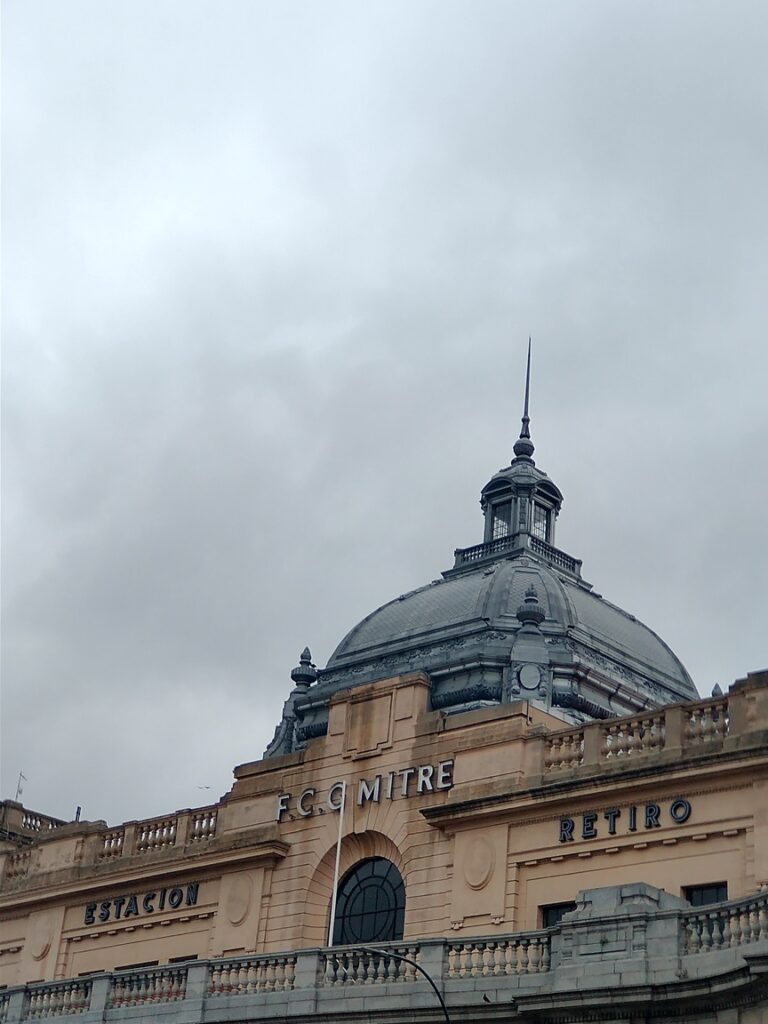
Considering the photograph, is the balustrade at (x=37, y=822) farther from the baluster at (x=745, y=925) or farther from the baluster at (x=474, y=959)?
the baluster at (x=745, y=925)

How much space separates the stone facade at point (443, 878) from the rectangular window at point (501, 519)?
2326 cm

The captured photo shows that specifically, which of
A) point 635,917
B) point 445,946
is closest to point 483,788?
point 445,946

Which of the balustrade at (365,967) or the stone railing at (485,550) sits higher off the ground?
the stone railing at (485,550)

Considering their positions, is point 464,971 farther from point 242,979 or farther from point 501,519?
point 501,519

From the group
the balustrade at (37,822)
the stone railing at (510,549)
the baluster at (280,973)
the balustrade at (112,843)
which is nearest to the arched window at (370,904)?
the baluster at (280,973)

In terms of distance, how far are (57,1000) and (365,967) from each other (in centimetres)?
872

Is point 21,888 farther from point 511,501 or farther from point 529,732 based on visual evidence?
point 511,501

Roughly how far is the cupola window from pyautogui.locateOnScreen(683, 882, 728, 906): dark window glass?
31951mm

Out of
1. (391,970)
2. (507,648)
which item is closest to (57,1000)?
(391,970)

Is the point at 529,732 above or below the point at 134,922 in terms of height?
above

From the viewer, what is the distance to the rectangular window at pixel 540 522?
65.9 meters

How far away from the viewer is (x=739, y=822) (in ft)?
111

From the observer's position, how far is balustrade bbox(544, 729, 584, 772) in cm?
3738

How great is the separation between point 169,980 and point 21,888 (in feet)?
48.5
